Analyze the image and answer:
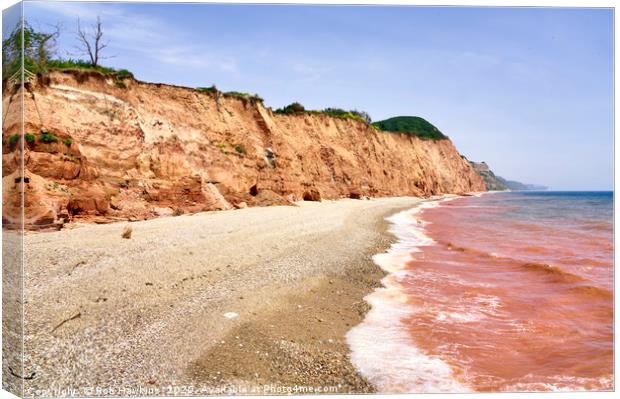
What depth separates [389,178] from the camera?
44469 mm

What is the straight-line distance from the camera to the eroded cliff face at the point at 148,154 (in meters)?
10.7

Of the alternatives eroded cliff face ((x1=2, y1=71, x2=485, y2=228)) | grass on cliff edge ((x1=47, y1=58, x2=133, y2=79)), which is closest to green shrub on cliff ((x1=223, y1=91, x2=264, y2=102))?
eroded cliff face ((x1=2, y1=71, x2=485, y2=228))

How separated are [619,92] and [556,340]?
311cm

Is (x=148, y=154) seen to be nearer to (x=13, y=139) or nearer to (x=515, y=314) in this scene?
(x=13, y=139)

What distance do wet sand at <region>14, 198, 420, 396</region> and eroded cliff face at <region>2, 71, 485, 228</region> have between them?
57.0 inches

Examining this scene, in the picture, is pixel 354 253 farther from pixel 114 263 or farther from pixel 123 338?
pixel 123 338

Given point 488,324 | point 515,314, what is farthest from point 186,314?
point 515,314

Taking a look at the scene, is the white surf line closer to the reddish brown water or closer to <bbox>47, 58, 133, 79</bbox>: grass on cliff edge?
the reddish brown water

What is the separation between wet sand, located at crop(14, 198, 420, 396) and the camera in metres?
3.58

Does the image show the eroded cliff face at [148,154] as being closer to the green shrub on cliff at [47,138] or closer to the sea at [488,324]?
the green shrub on cliff at [47,138]

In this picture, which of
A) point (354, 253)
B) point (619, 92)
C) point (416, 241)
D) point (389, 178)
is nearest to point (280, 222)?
point (354, 253)

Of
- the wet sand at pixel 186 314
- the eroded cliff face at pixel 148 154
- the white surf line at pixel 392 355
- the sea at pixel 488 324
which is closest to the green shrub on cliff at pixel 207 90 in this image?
the eroded cliff face at pixel 148 154

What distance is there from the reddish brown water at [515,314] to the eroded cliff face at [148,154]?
200 inches

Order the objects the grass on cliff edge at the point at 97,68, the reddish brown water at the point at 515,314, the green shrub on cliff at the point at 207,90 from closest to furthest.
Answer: the reddish brown water at the point at 515,314, the grass on cliff edge at the point at 97,68, the green shrub on cliff at the point at 207,90
